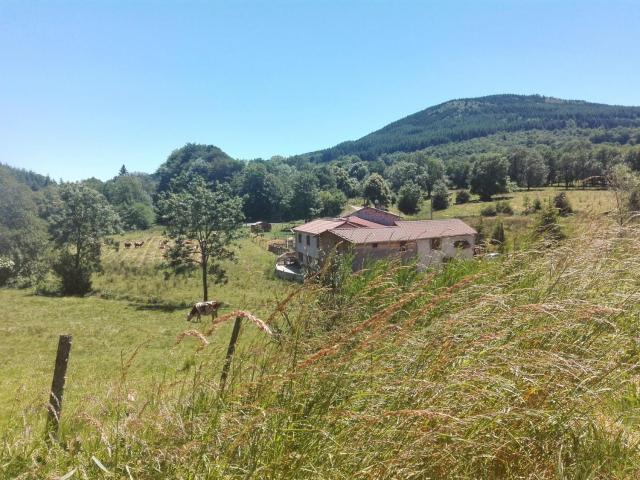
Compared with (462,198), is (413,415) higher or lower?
lower

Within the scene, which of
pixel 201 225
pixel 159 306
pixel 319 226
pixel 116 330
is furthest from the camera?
pixel 319 226

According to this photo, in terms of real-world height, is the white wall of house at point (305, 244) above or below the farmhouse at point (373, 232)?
below

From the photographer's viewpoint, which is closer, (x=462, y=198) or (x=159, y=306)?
(x=159, y=306)

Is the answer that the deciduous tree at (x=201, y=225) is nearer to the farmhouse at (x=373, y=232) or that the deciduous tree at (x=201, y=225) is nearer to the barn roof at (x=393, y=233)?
the farmhouse at (x=373, y=232)

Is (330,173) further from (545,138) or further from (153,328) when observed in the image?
(545,138)

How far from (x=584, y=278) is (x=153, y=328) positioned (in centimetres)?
2387

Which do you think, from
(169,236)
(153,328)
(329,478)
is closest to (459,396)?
(329,478)

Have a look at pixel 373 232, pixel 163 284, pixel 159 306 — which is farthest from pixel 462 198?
pixel 373 232

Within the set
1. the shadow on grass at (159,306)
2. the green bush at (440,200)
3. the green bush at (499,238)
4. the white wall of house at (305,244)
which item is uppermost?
the green bush at (440,200)

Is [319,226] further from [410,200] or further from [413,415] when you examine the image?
[410,200]

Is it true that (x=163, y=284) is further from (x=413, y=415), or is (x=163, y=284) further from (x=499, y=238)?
(x=413, y=415)

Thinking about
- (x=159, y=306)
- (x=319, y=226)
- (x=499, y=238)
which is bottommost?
(x=159, y=306)

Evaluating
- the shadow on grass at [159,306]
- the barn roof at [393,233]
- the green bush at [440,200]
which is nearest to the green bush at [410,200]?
the green bush at [440,200]

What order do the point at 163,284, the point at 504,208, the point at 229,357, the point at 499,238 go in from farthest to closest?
the point at 504,208, the point at 163,284, the point at 499,238, the point at 229,357
